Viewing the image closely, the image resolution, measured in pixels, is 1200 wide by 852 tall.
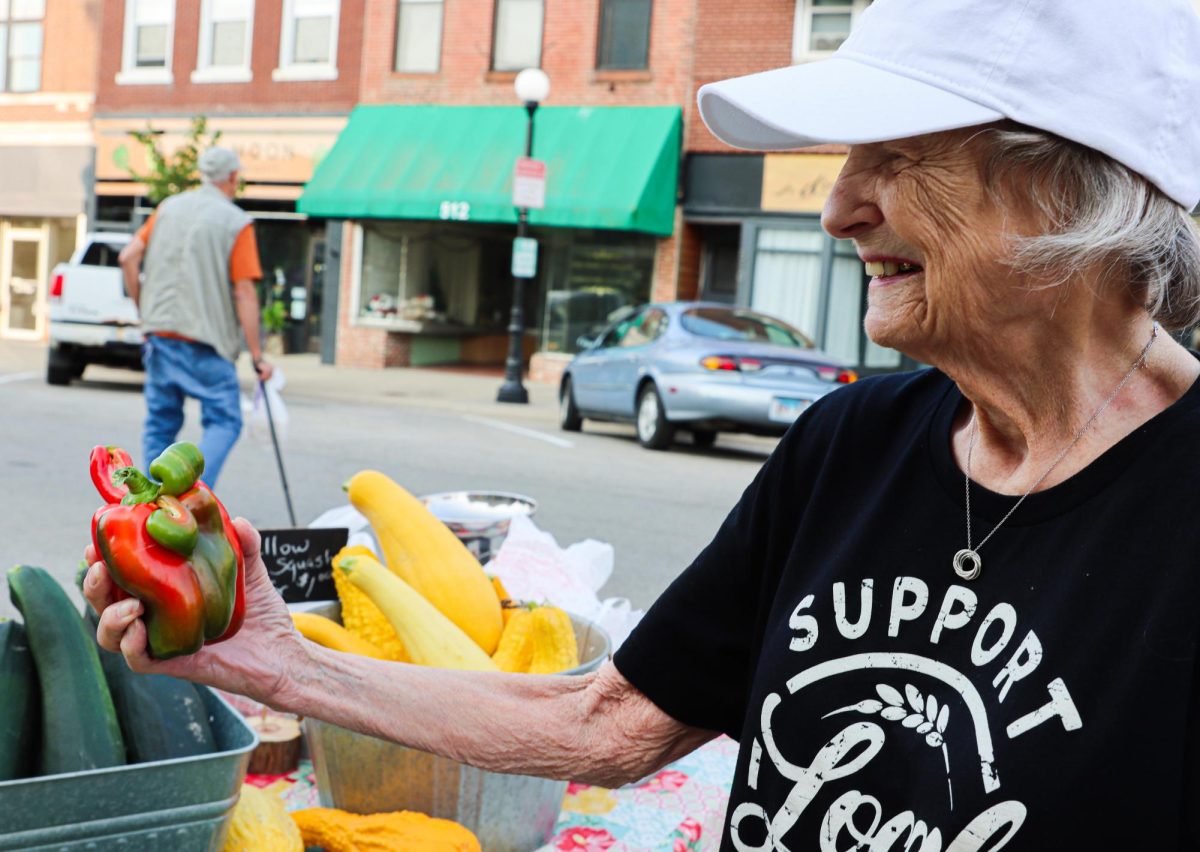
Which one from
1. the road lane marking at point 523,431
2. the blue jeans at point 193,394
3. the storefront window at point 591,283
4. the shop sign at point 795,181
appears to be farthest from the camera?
the storefront window at point 591,283

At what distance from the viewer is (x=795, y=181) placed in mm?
17359

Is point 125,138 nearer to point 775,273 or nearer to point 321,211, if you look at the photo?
point 321,211

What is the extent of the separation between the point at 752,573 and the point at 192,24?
23.3 metres

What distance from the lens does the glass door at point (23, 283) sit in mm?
24828

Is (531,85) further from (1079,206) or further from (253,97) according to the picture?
(1079,206)

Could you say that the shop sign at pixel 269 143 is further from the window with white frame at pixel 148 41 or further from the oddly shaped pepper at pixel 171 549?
the oddly shaped pepper at pixel 171 549

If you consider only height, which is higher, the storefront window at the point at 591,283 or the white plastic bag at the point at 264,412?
the storefront window at the point at 591,283

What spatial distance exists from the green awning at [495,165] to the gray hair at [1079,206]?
1617cm

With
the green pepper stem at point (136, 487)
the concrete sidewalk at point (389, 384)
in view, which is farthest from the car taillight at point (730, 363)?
the green pepper stem at point (136, 487)

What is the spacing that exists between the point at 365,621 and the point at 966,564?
65.9 inches

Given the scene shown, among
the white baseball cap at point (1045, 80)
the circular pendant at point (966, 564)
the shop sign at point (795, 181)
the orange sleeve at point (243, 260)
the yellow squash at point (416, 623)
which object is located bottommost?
the yellow squash at point (416, 623)

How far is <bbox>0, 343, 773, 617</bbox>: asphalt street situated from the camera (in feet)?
23.0

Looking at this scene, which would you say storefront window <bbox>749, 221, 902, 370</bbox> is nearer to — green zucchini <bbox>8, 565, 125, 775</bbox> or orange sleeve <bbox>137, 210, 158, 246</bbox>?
orange sleeve <bbox>137, 210, 158, 246</bbox>

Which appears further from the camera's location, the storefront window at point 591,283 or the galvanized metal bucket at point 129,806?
the storefront window at point 591,283
